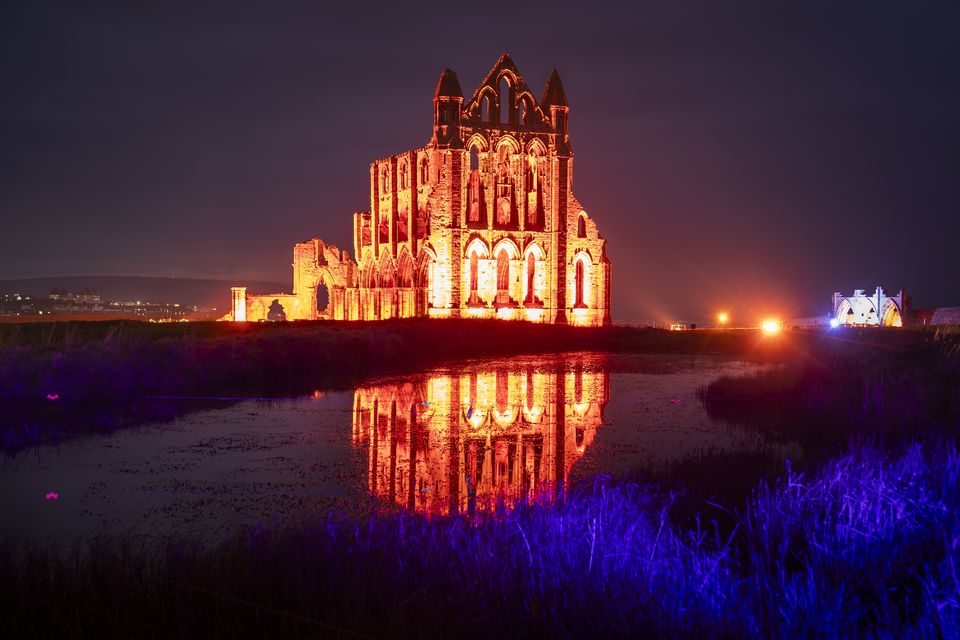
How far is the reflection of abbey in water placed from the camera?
10195mm

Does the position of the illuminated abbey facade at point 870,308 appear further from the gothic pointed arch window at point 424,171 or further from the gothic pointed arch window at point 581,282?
the gothic pointed arch window at point 424,171

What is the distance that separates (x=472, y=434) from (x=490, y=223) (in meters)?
36.6

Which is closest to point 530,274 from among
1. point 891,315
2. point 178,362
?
point 891,315

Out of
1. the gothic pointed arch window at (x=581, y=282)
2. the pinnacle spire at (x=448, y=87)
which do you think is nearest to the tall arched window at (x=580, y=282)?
the gothic pointed arch window at (x=581, y=282)

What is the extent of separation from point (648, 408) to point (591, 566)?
12.1 meters

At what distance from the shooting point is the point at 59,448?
41.0 ft

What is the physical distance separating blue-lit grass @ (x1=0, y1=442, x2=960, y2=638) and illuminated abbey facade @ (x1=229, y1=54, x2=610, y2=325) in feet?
133

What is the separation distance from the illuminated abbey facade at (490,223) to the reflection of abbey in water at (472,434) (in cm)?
2549

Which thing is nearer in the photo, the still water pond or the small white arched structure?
the still water pond

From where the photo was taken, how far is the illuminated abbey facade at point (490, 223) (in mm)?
48656

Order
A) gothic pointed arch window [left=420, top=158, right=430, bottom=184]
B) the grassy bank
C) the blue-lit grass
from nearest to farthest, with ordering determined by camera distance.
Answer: the blue-lit grass
the grassy bank
gothic pointed arch window [left=420, top=158, right=430, bottom=184]

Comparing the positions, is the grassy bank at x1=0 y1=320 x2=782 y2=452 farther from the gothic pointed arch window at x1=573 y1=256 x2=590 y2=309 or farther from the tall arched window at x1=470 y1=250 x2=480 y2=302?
the gothic pointed arch window at x1=573 y1=256 x2=590 y2=309

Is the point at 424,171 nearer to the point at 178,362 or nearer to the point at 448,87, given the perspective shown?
the point at 448,87

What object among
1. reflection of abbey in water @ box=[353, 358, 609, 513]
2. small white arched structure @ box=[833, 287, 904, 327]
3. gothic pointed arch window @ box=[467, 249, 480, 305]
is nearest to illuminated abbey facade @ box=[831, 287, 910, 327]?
small white arched structure @ box=[833, 287, 904, 327]
